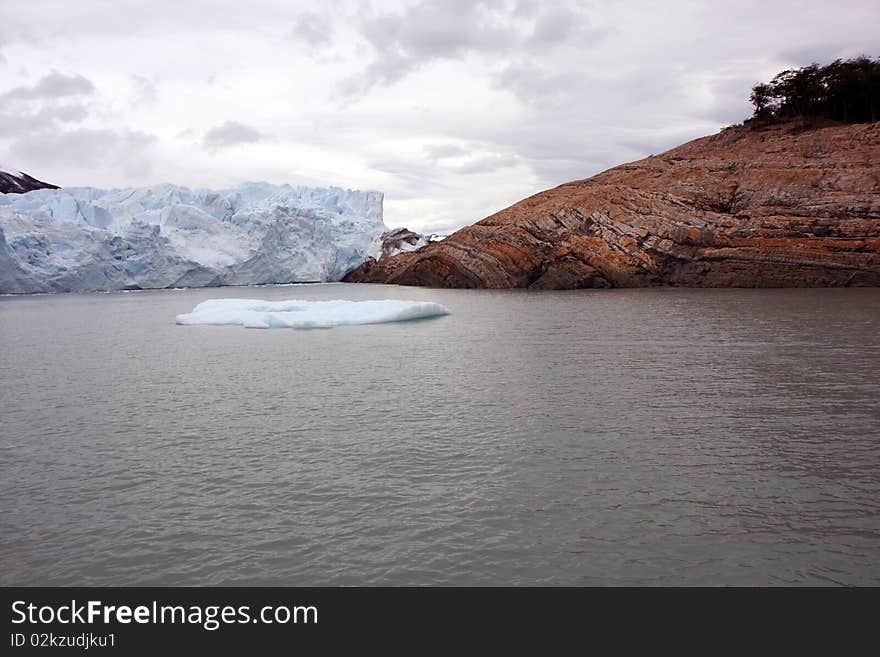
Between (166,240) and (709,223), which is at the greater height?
(166,240)

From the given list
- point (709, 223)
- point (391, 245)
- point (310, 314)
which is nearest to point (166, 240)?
point (391, 245)

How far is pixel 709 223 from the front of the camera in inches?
1261

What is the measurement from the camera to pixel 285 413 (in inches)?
295

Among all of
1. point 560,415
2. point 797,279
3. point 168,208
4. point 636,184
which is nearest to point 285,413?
point 560,415

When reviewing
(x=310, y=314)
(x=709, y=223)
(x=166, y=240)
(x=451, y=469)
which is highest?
(x=166, y=240)

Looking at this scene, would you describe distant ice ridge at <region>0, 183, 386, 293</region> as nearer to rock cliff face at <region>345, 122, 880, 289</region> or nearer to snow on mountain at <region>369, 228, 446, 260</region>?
snow on mountain at <region>369, 228, 446, 260</region>

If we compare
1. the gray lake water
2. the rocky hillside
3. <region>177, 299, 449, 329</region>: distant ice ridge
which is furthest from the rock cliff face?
the rocky hillside

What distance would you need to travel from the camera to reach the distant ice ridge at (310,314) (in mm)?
17469

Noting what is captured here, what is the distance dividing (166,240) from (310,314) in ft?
94.0

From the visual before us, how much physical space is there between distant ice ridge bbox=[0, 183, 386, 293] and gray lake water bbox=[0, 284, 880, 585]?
31673 mm

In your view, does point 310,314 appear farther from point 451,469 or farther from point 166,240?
point 166,240

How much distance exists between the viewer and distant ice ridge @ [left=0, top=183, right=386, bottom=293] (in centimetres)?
3891

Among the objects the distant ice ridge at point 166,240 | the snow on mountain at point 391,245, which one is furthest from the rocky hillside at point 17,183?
the snow on mountain at point 391,245

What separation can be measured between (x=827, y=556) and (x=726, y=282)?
3014 centimetres
